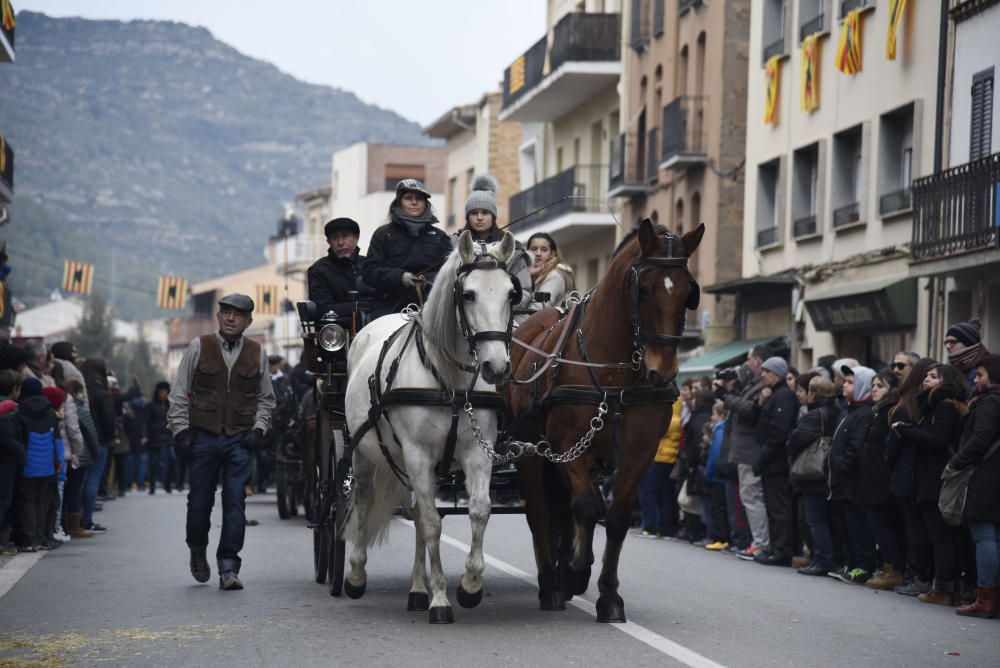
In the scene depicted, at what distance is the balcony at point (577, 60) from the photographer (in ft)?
143

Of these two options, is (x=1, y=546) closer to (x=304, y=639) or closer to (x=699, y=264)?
(x=304, y=639)

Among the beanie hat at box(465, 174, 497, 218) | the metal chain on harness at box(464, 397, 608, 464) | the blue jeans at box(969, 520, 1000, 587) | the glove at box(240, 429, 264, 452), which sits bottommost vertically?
the blue jeans at box(969, 520, 1000, 587)

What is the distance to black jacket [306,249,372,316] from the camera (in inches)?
511

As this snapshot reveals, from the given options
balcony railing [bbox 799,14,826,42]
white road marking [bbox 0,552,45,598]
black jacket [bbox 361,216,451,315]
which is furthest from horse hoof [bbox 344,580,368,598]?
balcony railing [bbox 799,14,826,42]

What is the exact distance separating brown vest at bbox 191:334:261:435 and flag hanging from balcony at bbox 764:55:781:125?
20.4 meters

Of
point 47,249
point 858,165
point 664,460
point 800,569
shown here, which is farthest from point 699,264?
point 47,249

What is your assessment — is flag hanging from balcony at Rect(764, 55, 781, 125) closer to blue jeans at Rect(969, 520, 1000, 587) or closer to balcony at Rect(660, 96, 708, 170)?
balcony at Rect(660, 96, 708, 170)

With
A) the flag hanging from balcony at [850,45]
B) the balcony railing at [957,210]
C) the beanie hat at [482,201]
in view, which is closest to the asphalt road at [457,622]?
the beanie hat at [482,201]

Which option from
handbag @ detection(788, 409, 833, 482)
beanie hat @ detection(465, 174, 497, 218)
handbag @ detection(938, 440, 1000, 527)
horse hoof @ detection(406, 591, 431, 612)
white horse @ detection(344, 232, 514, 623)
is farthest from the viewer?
handbag @ detection(788, 409, 833, 482)

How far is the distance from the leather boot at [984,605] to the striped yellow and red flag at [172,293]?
248 ft

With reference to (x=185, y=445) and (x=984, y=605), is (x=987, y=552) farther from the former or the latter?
(x=185, y=445)

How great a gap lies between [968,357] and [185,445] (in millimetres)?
6066

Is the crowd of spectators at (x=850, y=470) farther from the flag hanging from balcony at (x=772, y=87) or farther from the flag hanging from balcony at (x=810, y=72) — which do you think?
the flag hanging from balcony at (x=772, y=87)

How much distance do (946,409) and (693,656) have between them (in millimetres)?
5033
